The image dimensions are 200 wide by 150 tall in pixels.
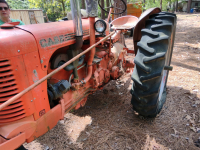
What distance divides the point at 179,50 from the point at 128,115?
431 cm

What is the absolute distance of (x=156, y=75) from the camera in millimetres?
1769

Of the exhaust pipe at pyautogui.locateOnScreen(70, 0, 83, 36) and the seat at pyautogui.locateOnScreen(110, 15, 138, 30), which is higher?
the exhaust pipe at pyautogui.locateOnScreen(70, 0, 83, 36)


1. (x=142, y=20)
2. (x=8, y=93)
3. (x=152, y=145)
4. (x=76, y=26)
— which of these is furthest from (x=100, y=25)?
(x=152, y=145)

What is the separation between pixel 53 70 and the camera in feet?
5.75

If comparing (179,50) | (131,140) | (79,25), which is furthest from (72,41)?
(179,50)

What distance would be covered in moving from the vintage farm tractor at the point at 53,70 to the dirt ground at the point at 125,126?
1.12 ft

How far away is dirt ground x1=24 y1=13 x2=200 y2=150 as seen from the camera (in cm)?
204

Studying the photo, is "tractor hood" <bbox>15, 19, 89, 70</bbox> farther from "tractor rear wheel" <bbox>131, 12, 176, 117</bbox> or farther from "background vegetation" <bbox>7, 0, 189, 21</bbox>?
"background vegetation" <bbox>7, 0, 189, 21</bbox>

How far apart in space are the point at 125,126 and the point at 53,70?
54.2 inches

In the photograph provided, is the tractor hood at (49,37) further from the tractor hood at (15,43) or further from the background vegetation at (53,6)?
the background vegetation at (53,6)

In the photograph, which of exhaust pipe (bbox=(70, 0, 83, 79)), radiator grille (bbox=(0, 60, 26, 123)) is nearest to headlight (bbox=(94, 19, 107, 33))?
exhaust pipe (bbox=(70, 0, 83, 79))

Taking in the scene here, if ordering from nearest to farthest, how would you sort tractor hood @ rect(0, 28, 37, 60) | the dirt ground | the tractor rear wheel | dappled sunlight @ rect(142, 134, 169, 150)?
tractor hood @ rect(0, 28, 37, 60), the tractor rear wheel, dappled sunlight @ rect(142, 134, 169, 150), the dirt ground

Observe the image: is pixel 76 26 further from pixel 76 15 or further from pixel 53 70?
pixel 53 70

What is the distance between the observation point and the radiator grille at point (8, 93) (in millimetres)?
1194
